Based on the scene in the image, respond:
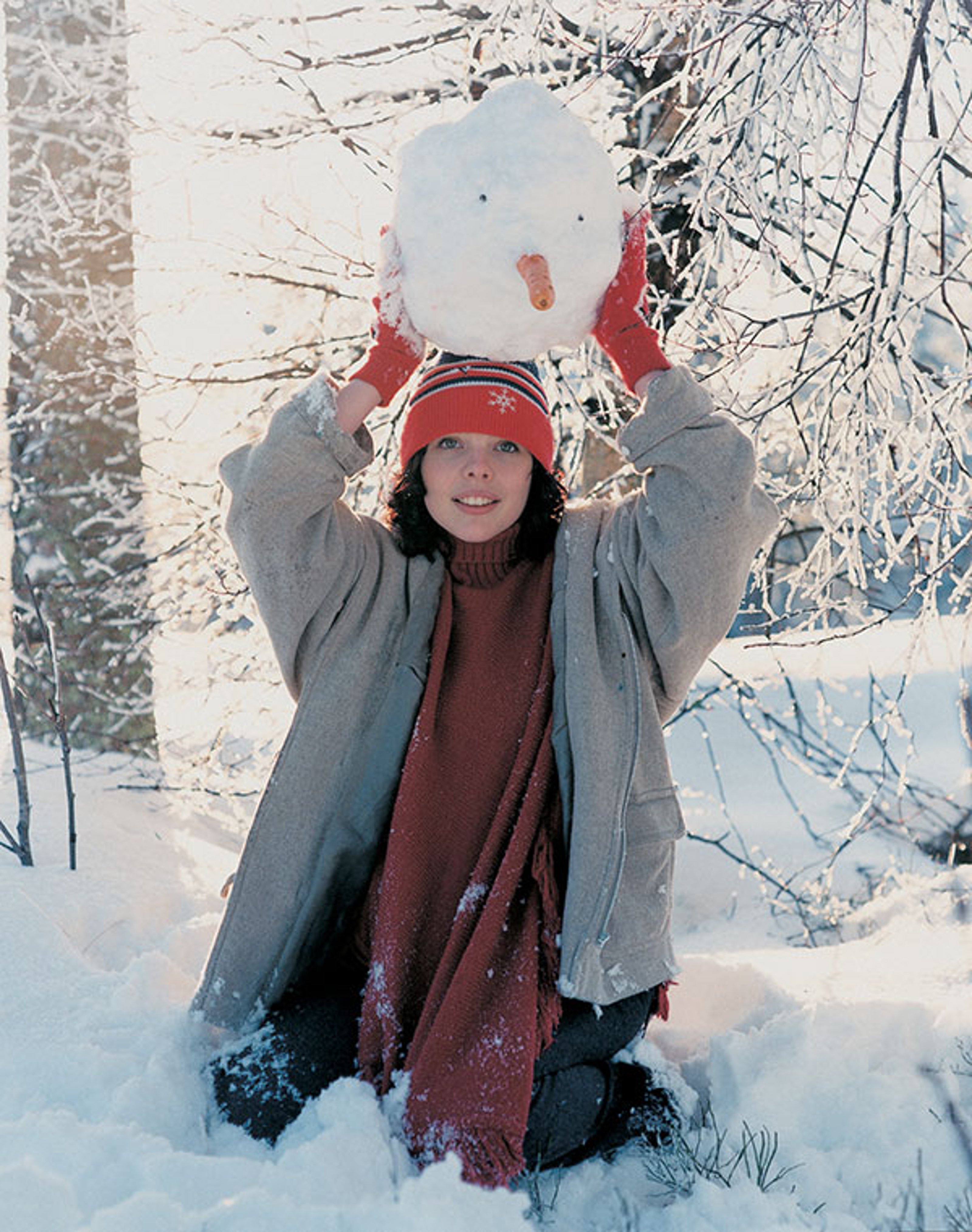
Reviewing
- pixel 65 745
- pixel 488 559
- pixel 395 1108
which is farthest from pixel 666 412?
pixel 65 745

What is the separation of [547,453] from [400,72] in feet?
7.14

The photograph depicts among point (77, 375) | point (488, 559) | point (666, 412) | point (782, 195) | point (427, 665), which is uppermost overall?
point (782, 195)

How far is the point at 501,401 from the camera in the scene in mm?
2100

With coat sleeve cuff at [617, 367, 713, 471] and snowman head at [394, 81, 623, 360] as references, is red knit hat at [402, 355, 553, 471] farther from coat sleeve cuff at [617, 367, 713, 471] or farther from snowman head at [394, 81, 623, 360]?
coat sleeve cuff at [617, 367, 713, 471]

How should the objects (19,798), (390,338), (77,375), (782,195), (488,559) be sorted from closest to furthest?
1. (390,338)
2. (488,559)
3. (782,195)
4. (19,798)
5. (77,375)

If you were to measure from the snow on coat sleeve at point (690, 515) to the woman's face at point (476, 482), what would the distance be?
225mm

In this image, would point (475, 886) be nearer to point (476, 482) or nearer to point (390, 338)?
point (476, 482)

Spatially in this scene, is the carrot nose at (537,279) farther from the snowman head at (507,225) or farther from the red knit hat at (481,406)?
the red knit hat at (481,406)

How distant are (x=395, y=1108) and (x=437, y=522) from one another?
102 cm

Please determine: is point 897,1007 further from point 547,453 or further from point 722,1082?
point 547,453

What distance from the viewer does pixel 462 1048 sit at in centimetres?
188

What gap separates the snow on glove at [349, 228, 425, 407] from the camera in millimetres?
2043

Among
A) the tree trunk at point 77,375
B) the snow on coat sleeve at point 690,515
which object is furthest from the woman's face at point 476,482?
the tree trunk at point 77,375

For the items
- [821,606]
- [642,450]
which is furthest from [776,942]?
[642,450]
